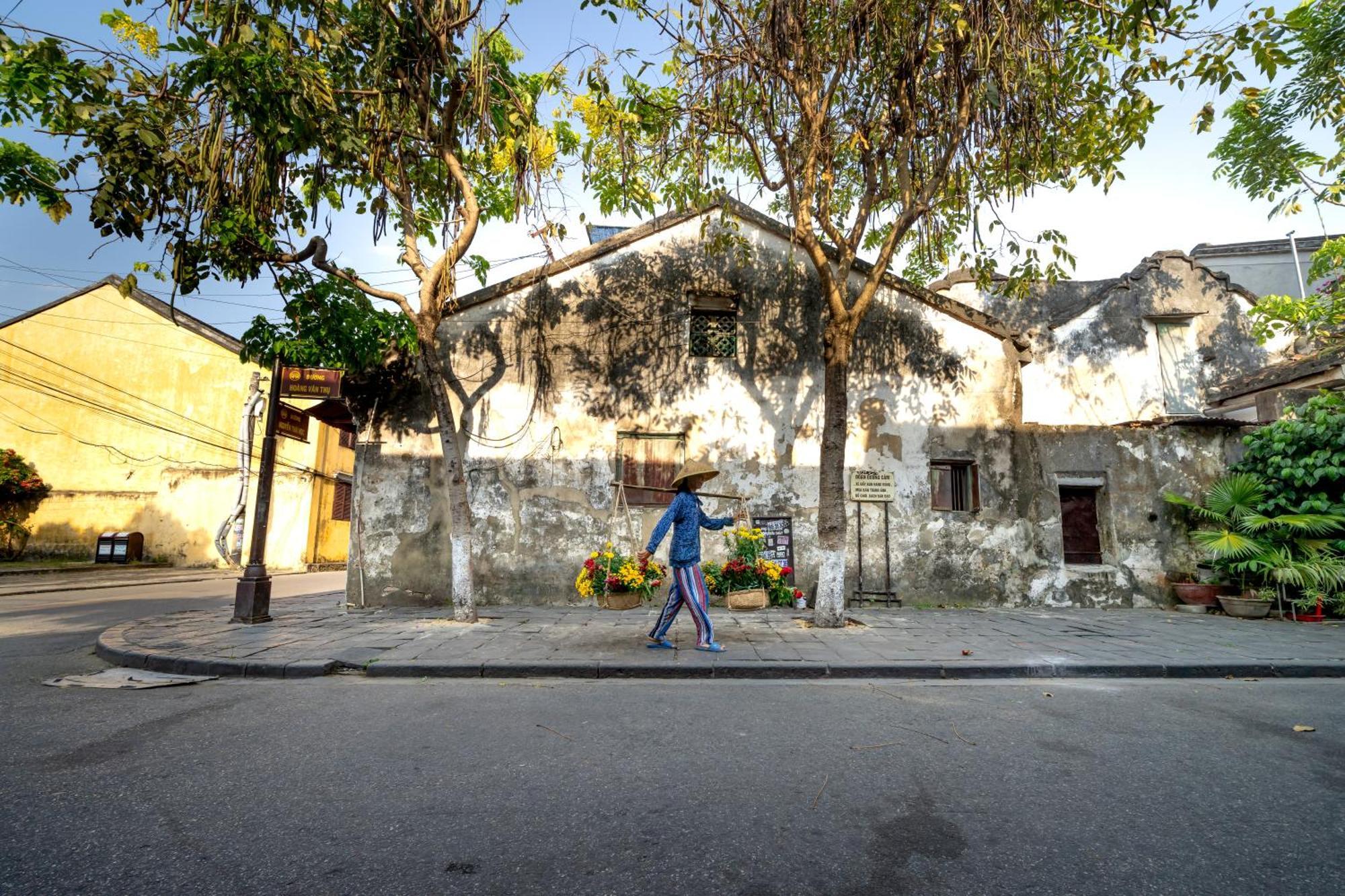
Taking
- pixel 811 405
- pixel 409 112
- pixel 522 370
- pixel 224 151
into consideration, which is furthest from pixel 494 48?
pixel 811 405

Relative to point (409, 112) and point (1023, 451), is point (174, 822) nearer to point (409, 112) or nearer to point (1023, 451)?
point (409, 112)

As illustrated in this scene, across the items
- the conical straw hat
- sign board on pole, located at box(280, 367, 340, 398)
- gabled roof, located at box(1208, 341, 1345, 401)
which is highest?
gabled roof, located at box(1208, 341, 1345, 401)

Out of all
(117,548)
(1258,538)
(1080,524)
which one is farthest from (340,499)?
(1258,538)

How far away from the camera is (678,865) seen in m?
2.40

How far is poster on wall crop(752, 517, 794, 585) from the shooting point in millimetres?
10844

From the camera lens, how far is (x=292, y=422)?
966 cm

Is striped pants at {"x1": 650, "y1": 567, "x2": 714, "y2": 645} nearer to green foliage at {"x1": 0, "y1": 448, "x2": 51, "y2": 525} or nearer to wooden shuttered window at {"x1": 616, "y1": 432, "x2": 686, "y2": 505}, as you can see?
wooden shuttered window at {"x1": 616, "y1": 432, "x2": 686, "y2": 505}

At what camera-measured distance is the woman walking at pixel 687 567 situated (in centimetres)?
689

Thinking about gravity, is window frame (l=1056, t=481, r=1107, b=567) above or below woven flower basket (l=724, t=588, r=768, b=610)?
above

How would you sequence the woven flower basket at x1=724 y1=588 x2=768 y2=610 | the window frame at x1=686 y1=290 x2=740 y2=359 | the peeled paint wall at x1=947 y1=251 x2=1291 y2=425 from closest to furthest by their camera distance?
the woven flower basket at x1=724 y1=588 x2=768 y2=610 → the window frame at x1=686 y1=290 x2=740 y2=359 → the peeled paint wall at x1=947 y1=251 x2=1291 y2=425

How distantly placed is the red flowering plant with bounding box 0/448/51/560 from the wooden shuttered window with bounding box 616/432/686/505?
21294mm

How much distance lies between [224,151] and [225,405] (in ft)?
57.8

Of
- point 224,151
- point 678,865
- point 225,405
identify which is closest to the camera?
point 678,865

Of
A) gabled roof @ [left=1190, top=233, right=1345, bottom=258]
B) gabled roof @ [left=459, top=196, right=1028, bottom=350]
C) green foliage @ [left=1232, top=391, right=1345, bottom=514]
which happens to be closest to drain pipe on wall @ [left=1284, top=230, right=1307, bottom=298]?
gabled roof @ [left=1190, top=233, right=1345, bottom=258]
